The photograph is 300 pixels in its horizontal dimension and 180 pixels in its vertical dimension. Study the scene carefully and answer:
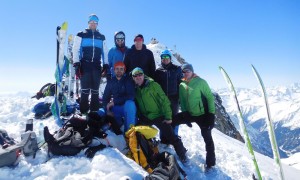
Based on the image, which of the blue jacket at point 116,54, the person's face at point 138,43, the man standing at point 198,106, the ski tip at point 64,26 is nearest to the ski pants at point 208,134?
the man standing at point 198,106

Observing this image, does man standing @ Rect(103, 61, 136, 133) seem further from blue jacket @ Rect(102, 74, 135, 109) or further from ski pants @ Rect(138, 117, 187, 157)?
ski pants @ Rect(138, 117, 187, 157)

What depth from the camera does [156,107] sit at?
26.6 feet

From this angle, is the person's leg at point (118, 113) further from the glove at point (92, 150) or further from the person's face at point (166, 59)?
the person's face at point (166, 59)

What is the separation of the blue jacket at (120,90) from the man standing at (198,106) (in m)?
1.68

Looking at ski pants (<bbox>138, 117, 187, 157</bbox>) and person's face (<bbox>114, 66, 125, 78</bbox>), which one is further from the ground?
person's face (<bbox>114, 66, 125, 78</bbox>)

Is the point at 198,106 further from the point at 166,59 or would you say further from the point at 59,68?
the point at 59,68

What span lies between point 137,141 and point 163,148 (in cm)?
198

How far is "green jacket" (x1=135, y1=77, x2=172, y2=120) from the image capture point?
7.99 m

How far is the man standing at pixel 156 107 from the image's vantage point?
794 centimetres

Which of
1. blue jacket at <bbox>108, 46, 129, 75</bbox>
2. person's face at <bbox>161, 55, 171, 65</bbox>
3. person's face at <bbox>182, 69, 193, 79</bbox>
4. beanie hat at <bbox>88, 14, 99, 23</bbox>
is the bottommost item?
person's face at <bbox>182, 69, 193, 79</bbox>

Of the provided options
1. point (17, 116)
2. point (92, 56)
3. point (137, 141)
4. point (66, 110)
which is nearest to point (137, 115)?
point (137, 141)

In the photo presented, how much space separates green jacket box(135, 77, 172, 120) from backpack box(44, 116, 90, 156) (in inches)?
79.8

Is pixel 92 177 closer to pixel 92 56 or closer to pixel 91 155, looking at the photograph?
pixel 91 155

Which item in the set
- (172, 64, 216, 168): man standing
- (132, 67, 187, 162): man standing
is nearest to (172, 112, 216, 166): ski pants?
(172, 64, 216, 168): man standing
